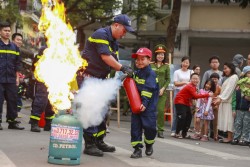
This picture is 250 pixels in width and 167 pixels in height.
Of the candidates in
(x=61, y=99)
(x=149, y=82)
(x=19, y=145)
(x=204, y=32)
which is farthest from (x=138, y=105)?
(x=204, y=32)

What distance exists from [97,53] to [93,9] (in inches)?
582

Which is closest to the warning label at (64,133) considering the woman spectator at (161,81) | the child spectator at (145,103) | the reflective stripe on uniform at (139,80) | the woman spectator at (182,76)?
the child spectator at (145,103)

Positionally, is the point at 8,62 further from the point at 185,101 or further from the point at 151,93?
the point at 185,101

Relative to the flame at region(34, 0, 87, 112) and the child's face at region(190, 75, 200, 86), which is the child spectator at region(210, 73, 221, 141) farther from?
the flame at region(34, 0, 87, 112)

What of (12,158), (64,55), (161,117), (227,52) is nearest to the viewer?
(12,158)

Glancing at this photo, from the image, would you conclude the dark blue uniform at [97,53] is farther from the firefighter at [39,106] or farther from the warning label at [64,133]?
the firefighter at [39,106]

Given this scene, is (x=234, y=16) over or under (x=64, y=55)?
over

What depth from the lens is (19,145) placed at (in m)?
6.79

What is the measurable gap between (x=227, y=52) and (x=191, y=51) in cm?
169

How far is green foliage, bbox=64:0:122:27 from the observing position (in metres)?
20.6

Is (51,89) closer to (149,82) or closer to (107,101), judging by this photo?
(107,101)

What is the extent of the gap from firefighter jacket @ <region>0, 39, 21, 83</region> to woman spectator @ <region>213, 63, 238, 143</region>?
14.9 feet

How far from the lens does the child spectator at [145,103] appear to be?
6773mm

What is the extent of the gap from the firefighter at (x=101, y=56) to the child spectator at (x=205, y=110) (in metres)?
4.56
